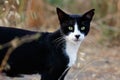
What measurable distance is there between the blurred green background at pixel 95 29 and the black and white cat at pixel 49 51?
3.45 ft

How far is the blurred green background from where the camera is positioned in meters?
7.48

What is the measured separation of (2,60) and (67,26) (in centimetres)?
76

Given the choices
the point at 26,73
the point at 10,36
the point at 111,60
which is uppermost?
the point at 10,36

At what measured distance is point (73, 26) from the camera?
575 centimetres

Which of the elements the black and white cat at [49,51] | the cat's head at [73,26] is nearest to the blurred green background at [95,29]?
the black and white cat at [49,51]

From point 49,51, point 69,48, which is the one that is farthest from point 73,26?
point 49,51

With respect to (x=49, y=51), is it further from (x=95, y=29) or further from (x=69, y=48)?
(x=95, y=29)

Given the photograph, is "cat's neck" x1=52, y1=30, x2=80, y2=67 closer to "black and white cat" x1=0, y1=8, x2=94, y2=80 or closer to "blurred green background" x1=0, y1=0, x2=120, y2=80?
"black and white cat" x1=0, y1=8, x2=94, y2=80

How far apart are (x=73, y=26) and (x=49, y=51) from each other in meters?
0.37

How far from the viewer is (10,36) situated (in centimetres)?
571

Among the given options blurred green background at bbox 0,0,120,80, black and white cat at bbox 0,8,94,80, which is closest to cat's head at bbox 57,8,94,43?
black and white cat at bbox 0,8,94,80

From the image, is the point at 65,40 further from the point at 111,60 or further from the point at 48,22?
the point at 48,22

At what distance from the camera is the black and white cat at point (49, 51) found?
5.72m

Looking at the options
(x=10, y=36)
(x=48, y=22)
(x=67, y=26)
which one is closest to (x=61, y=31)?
(x=67, y=26)
